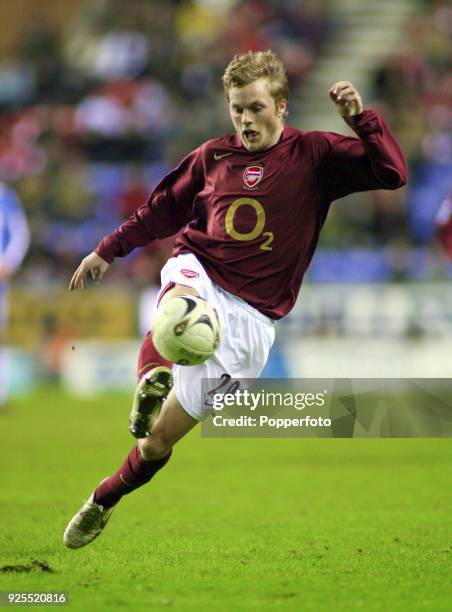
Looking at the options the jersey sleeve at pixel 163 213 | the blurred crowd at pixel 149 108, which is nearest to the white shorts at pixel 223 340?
the jersey sleeve at pixel 163 213

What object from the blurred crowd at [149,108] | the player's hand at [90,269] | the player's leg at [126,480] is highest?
the blurred crowd at [149,108]

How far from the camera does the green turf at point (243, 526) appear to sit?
4.87 meters

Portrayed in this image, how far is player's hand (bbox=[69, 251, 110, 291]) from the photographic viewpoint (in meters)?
5.77

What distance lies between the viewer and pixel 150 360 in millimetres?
5508

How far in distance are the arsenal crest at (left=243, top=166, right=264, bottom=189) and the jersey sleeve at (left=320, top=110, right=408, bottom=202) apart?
0.30 m

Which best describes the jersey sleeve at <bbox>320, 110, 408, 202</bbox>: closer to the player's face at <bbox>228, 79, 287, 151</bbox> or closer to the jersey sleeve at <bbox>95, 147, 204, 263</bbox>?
the player's face at <bbox>228, 79, 287, 151</bbox>

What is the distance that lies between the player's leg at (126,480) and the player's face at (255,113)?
1.27 metres

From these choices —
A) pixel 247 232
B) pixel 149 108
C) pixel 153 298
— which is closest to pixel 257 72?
pixel 247 232

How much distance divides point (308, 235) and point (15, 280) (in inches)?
507

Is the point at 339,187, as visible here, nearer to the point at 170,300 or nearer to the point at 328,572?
the point at 170,300

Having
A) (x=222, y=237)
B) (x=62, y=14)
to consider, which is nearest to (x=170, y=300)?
(x=222, y=237)

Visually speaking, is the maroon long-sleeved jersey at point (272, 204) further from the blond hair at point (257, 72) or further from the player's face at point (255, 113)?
the blond hair at point (257, 72)

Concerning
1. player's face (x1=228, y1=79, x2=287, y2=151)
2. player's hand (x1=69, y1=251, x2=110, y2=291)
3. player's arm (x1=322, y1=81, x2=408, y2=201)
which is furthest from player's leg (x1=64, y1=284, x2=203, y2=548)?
player's arm (x1=322, y1=81, x2=408, y2=201)

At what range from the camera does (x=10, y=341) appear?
56.0ft
